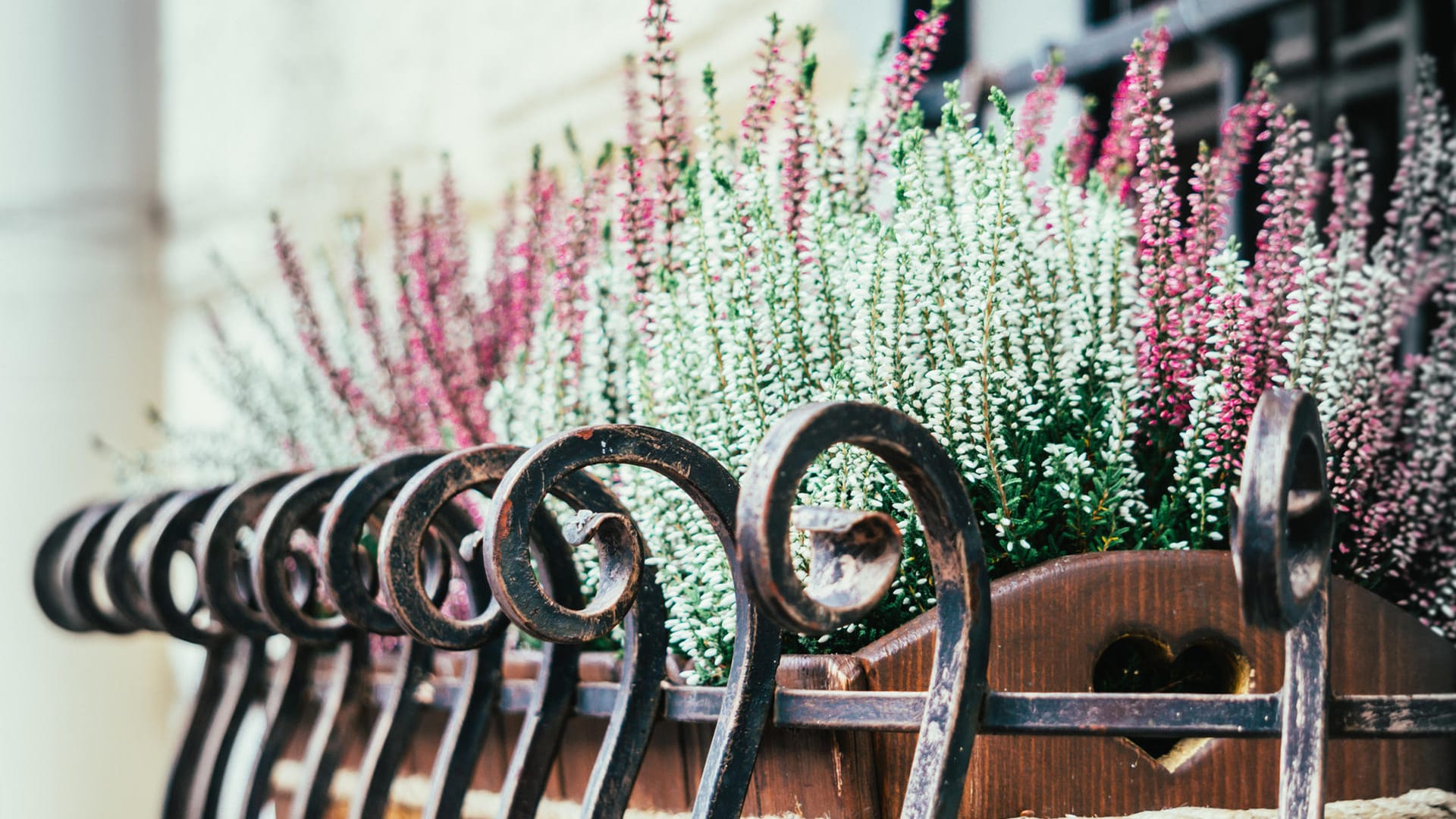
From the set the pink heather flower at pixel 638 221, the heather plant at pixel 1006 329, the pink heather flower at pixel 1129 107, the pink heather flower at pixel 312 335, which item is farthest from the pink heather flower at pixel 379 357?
the pink heather flower at pixel 1129 107

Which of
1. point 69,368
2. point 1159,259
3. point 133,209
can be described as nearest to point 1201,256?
point 1159,259

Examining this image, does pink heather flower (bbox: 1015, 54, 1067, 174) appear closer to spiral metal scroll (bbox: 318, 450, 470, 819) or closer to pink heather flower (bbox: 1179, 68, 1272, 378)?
pink heather flower (bbox: 1179, 68, 1272, 378)

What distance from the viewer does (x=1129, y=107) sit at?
705 mm

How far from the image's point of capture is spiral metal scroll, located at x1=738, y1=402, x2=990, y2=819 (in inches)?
17.5

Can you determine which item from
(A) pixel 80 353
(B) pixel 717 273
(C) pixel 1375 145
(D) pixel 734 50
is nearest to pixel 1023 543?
(B) pixel 717 273

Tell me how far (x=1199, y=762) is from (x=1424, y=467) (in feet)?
0.99

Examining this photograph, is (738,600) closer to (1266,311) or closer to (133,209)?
(1266,311)

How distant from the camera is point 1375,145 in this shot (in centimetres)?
117

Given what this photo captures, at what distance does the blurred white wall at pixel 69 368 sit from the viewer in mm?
2469

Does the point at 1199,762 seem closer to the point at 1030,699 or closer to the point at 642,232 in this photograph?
the point at 1030,699

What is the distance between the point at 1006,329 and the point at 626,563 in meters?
0.24

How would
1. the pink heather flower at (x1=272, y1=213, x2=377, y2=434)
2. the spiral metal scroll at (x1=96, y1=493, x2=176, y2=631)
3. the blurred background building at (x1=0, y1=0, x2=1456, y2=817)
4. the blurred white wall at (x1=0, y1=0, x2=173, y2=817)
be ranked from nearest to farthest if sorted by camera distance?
the spiral metal scroll at (x1=96, y1=493, x2=176, y2=631)
the pink heather flower at (x1=272, y1=213, x2=377, y2=434)
the blurred background building at (x1=0, y1=0, x2=1456, y2=817)
the blurred white wall at (x1=0, y1=0, x2=173, y2=817)

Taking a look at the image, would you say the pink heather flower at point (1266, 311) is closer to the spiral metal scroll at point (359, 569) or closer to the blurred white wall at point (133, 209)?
the spiral metal scroll at point (359, 569)

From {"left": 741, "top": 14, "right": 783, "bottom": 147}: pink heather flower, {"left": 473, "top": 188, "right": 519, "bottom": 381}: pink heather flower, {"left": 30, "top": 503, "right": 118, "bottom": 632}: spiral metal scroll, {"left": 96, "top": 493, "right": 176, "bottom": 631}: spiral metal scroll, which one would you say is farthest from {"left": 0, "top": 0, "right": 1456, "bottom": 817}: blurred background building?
{"left": 741, "top": 14, "right": 783, "bottom": 147}: pink heather flower
